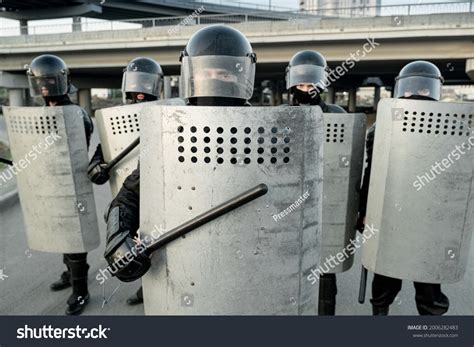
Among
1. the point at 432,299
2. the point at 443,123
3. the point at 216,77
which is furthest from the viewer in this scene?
the point at 432,299

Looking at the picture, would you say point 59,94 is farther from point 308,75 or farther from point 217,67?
point 217,67

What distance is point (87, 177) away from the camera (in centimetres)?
323

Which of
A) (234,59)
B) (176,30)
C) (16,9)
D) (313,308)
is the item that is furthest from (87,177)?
(16,9)

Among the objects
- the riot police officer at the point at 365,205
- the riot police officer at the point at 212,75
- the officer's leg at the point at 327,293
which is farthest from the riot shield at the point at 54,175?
the riot police officer at the point at 365,205

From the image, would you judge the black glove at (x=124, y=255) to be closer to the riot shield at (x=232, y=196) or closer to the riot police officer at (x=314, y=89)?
the riot shield at (x=232, y=196)

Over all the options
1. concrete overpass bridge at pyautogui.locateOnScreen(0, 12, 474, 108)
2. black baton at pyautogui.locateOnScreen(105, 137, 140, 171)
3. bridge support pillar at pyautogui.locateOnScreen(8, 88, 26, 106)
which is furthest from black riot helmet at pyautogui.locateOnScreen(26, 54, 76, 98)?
bridge support pillar at pyautogui.locateOnScreen(8, 88, 26, 106)

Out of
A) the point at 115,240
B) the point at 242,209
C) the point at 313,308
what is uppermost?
the point at 242,209

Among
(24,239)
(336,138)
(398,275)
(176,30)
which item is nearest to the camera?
(398,275)

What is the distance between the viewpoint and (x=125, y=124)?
321 cm

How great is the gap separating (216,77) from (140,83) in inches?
88.4

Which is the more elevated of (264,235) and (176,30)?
(176,30)

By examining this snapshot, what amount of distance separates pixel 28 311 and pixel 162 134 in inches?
105

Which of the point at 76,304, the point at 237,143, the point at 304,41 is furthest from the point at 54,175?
the point at 304,41

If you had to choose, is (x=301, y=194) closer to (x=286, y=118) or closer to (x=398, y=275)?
(x=286, y=118)
